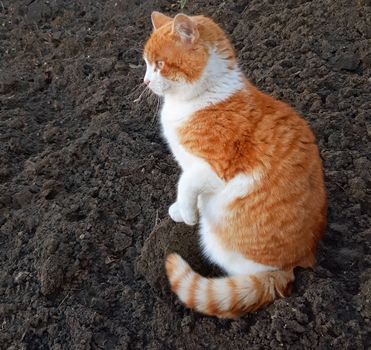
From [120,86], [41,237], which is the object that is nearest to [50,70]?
[120,86]

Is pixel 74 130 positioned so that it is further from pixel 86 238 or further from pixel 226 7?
pixel 226 7

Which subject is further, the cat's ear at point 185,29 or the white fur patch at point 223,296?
the cat's ear at point 185,29

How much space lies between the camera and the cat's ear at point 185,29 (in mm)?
2408

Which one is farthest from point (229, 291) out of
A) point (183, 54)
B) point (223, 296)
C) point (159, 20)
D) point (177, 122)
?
point (159, 20)

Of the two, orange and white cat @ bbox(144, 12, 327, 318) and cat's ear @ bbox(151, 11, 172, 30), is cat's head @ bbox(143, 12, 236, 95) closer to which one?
orange and white cat @ bbox(144, 12, 327, 318)

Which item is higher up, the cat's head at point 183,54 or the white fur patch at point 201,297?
the cat's head at point 183,54

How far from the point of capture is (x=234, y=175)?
7.76 feet

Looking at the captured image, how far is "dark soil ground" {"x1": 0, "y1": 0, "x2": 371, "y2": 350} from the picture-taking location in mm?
2352

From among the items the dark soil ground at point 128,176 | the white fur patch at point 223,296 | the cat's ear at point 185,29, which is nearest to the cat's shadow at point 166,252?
the dark soil ground at point 128,176

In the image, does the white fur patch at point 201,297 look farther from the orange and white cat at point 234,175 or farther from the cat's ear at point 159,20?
the cat's ear at point 159,20

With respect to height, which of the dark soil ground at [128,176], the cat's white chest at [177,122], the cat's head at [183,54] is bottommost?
the dark soil ground at [128,176]

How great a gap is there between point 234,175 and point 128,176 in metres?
0.86

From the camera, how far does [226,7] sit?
432cm

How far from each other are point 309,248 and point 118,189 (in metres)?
1.06
